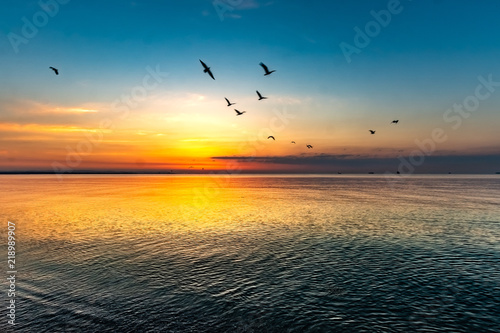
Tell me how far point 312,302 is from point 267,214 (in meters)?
42.0

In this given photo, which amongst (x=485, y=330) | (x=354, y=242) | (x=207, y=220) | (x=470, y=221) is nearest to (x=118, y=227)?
(x=207, y=220)

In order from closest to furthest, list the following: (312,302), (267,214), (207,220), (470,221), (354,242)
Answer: (312,302)
(354,242)
(470,221)
(207,220)
(267,214)

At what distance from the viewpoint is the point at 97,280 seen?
2452 cm

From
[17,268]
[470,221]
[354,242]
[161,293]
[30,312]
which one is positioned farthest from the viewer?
[470,221]

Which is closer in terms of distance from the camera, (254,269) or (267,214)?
(254,269)

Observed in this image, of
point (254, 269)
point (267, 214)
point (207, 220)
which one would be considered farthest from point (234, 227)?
point (254, 269)

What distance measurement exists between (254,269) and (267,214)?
3533 centimetres

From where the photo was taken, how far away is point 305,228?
4666cm

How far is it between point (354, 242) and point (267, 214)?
26.8 m

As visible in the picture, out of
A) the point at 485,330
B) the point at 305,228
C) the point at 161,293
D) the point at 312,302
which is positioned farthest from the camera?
the point at 305,228

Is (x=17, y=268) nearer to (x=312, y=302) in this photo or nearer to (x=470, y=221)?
(x=312, y=302)

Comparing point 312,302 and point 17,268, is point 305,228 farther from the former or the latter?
point 17,268

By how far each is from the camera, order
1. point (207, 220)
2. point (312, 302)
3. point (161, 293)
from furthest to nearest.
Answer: point (207, 220) < point (161, 293) < point (312, 302)

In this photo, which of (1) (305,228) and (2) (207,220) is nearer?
(1) (305,228)
